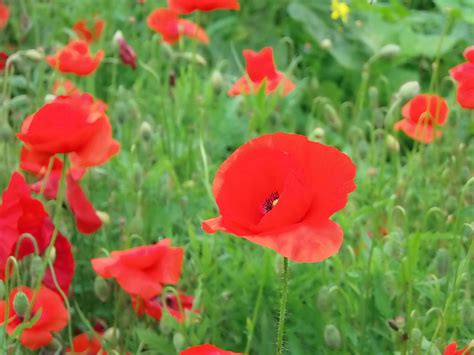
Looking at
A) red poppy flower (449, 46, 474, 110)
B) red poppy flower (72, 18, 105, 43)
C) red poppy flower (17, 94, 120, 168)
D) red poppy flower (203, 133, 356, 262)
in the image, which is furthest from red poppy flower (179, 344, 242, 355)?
red poppy flower (72, 18, 105, 43)

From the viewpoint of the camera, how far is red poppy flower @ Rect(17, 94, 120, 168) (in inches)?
55.5

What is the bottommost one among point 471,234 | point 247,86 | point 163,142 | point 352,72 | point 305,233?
point 352,72

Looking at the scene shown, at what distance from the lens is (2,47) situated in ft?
9.96

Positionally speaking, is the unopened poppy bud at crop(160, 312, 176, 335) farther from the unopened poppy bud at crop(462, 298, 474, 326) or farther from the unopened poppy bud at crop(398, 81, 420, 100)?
the unopened poppy bud at crop(398, 81, 420, 100)

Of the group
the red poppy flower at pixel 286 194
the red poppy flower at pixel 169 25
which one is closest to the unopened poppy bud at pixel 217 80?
the red poppy flower at pixel 169 25

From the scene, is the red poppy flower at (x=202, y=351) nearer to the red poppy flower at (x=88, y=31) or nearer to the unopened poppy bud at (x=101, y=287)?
the unopened poppy bud at (x=101, y=287)

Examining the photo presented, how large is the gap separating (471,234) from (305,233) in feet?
1.41

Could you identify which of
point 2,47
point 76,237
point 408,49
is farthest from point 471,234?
point 2,47

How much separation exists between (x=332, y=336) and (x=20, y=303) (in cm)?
40

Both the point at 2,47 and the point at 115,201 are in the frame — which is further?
the point at 2,47

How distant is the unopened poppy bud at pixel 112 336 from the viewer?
1.61 m

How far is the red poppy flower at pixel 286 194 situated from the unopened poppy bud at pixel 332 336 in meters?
0.35

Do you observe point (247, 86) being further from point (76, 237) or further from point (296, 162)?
point (296, 162)

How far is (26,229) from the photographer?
4.98 feet
